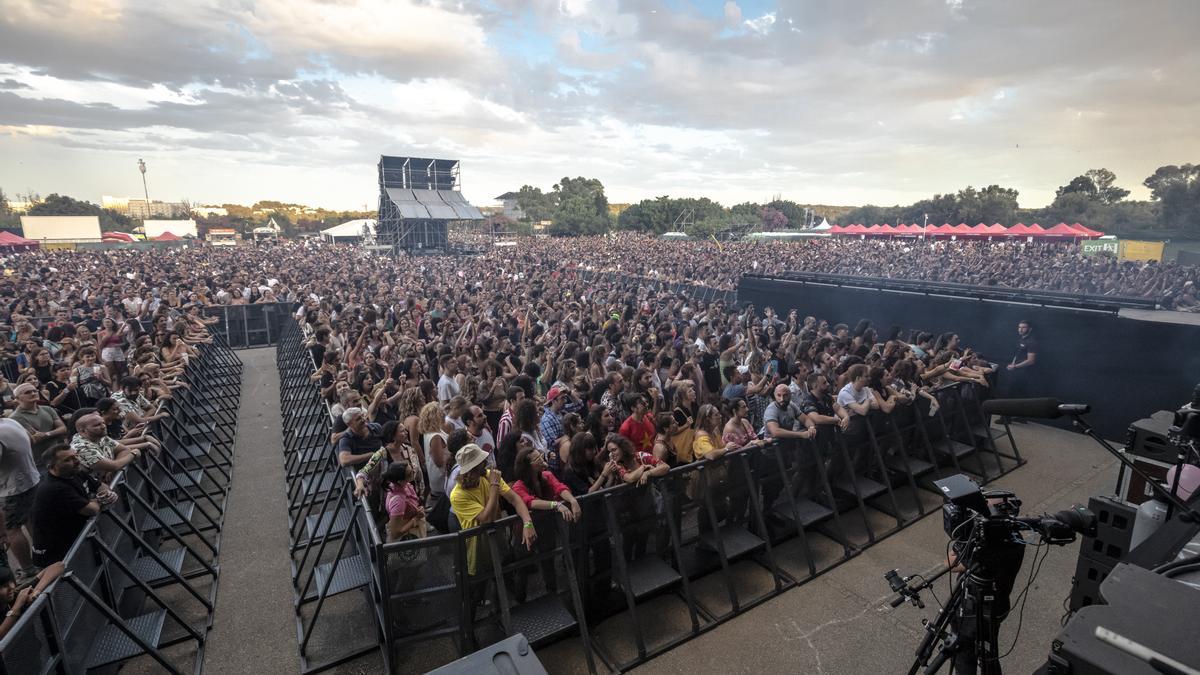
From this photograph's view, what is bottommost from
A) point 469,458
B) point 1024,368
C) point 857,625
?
point 857,625

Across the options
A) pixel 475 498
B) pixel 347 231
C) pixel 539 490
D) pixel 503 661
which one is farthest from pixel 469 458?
pixel 347 231

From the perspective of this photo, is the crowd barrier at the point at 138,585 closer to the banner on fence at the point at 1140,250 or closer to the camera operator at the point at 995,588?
the camera operator at the point at 995,588

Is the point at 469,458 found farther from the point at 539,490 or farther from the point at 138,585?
the point at 138,585

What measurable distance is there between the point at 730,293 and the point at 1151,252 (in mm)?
37377

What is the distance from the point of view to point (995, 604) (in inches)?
113

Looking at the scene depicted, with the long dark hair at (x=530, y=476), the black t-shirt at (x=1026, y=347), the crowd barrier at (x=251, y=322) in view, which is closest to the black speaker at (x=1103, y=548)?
the long dark hair at (x=530, y=476)

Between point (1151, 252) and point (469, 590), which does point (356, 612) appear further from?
point (1151, 252)

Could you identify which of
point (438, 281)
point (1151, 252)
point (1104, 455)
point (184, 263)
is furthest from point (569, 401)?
point (1151, 252)

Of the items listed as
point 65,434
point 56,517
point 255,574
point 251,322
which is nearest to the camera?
point 56,517

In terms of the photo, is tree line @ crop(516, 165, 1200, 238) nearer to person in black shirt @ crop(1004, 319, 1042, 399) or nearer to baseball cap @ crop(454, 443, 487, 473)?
person in black shirt @ crop(1004, 319, 1042, 399)

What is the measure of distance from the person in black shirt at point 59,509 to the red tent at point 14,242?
71.0 metres

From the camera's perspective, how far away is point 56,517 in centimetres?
425

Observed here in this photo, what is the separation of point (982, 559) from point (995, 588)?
0.18 m

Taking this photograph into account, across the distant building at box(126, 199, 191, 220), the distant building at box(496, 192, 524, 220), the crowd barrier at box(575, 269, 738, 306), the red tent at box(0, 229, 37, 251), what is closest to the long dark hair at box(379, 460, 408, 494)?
the crowd barrier at box(575, 269, 738, 306)
